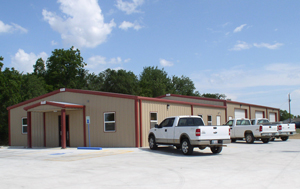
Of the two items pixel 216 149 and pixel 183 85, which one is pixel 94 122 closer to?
pixel 216 149

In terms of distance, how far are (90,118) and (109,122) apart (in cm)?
168

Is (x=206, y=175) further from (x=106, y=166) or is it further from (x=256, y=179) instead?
(x=106, y=166)

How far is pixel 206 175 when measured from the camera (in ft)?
30.6

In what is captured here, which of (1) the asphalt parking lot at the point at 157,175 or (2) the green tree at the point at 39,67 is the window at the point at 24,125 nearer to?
(1) the asphalt parking lot at the point at 157,175

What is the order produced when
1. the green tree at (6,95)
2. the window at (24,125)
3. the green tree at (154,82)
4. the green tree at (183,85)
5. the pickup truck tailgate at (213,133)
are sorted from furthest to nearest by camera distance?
the green tree at (183,85) → the green tree at (154,82) → the green tree at (6,95) → the window at (24,125) → the pickup truck tailgate at (213,133)

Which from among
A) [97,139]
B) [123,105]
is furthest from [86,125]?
[123,105]

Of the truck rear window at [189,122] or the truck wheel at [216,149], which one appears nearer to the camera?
the truck wheel at [216,149]

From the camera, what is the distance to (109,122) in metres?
20.2

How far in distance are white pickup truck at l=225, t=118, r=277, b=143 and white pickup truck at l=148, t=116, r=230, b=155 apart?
746 centimetres

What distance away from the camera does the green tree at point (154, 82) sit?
220 feet

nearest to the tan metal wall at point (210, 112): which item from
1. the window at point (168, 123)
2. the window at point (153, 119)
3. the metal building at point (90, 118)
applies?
the metal building at point (90, 118)

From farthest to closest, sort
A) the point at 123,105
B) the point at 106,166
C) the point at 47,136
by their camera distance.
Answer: the point at 47,136 < the point at 123,105 < the point at 106,166

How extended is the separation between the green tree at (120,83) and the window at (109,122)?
3897cm

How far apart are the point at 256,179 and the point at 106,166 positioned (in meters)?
5.35
